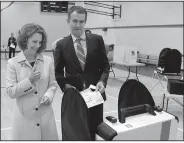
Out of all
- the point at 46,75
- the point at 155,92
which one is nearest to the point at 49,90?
the point at 46,75

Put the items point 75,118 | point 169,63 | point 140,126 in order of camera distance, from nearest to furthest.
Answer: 1. point 140,126
2. point 75,118
3. point 169,63

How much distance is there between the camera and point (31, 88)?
51.8 inches

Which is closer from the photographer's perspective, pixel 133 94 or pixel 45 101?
pixel 133 94

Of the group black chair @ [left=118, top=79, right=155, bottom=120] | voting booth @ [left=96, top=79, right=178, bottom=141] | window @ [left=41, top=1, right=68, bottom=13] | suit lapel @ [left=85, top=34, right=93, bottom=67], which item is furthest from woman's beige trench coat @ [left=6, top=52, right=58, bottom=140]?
window @ [left=41, top=1, right=68, bottom=13]

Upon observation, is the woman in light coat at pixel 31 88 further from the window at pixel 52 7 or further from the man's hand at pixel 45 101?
the window at pixel 52 7

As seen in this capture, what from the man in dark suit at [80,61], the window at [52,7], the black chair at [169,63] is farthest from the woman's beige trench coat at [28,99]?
the window at [52,7]

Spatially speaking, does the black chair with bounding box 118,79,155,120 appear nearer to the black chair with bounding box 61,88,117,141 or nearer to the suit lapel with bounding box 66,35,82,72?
the black chair with bounding box 61,88,117,141

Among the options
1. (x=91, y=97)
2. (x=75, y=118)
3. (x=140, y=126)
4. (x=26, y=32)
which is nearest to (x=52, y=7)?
(x=26, y=32)

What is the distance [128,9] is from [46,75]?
8691 mm

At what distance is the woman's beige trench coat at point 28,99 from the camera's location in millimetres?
1318

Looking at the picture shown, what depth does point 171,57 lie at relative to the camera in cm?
380

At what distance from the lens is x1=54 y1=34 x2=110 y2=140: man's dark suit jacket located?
156 centimetres

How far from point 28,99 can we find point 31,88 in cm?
9

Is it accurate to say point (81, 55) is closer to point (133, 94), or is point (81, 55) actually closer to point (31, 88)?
point (31, 88)
